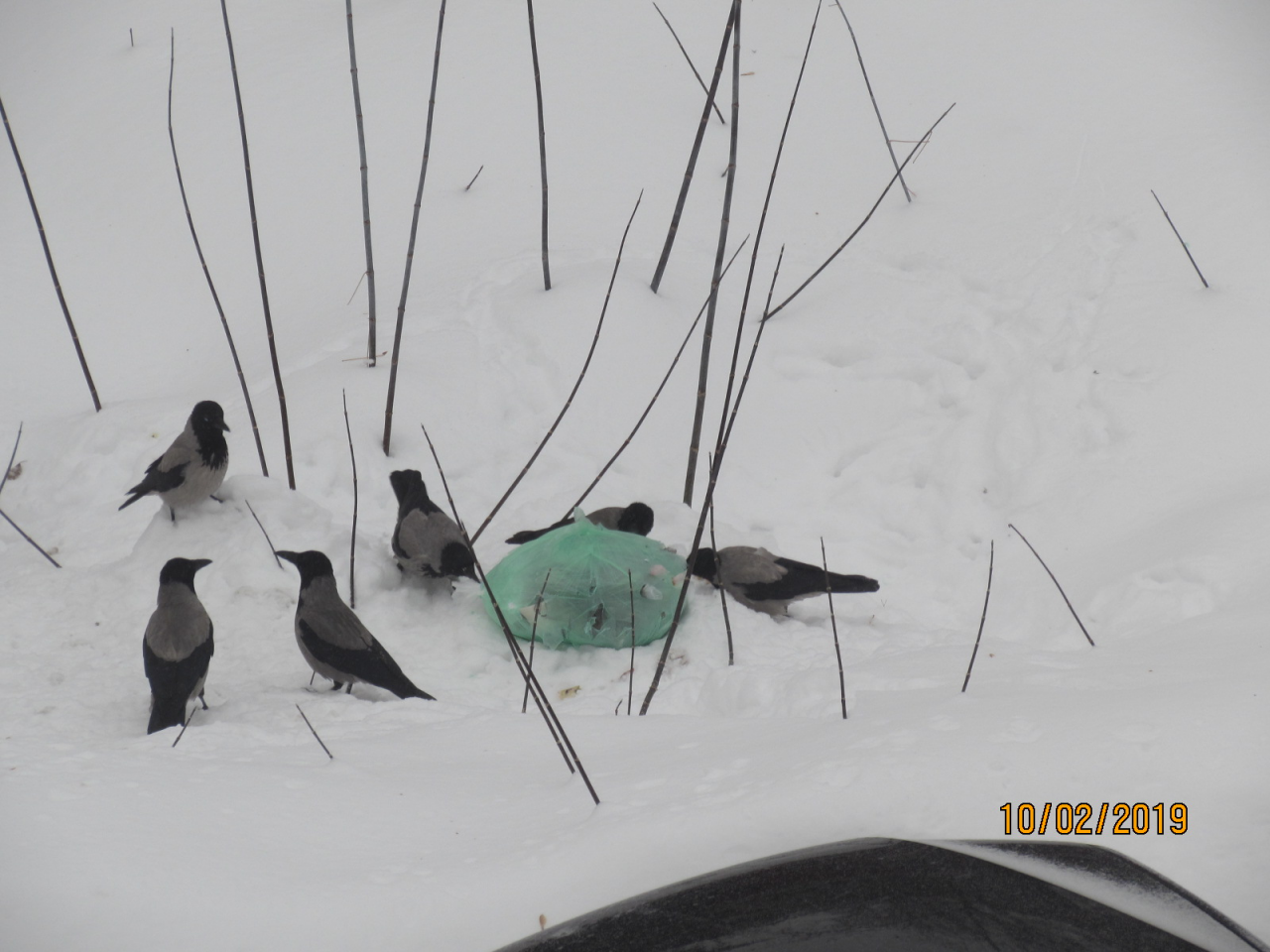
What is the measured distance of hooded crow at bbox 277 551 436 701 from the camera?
9.18 feet

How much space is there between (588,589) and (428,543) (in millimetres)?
566

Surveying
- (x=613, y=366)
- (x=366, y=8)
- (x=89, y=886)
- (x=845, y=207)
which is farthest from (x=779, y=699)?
(x=366, y=8)

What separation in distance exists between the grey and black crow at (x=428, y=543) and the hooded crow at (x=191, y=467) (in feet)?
2.07

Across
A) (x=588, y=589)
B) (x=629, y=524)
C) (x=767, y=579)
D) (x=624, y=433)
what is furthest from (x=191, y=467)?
(x=767, y=579)

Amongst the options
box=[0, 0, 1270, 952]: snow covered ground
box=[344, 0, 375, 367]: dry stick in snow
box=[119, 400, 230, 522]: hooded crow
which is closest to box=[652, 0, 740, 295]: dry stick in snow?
box=[0, 0, 1270, 952]: snow covered ground

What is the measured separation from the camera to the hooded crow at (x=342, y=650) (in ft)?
9.18

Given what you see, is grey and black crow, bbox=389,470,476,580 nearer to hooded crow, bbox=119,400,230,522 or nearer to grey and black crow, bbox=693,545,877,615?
hooded crow, bbox=119,400,230,522

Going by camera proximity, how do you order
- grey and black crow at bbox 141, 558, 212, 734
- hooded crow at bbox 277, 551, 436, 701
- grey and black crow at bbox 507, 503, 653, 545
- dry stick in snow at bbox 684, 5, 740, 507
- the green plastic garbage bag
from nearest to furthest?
1. grey and black crow at bbox 141, 558, 212, 734
2. hooded crow at bbox 277, 551, 436, 701
3. dry stick in snow at bbox 684, 5, 740, 507
4. the green plastic garbage bag
5. grey and black crow at bbox 507, 503, 653, 545

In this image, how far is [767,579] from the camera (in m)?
3.25

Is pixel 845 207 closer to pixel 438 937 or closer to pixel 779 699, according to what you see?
pixel 779 699

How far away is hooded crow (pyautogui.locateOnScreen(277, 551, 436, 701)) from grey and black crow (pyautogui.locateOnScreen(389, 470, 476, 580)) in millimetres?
405

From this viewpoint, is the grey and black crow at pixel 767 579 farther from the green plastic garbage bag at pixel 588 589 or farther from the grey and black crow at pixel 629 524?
the grey and black crow at pixel 629 524

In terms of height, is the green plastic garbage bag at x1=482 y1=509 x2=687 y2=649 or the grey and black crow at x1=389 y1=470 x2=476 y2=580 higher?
the grey and black crow at x1=389 y1=470 x2=476 y2=580
